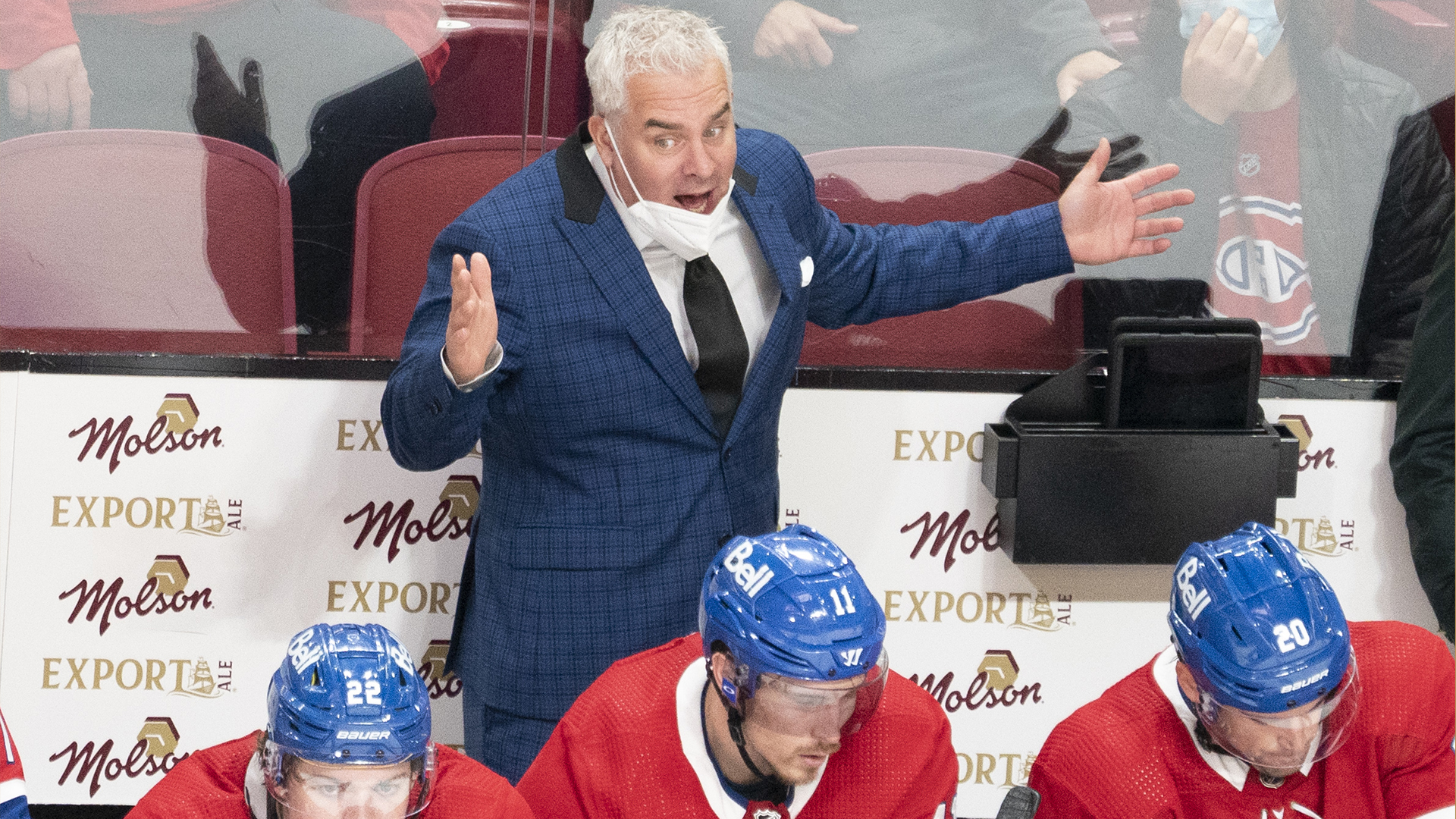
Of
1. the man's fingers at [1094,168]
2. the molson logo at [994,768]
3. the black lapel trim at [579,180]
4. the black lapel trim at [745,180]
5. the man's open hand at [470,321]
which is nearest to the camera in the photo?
the man's open hand at [470,321]

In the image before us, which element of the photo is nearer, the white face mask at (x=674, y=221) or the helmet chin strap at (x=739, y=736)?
the helmet chin strap at (x=739, y=736)

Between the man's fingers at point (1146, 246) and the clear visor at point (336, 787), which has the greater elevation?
the man's fingers at point (1146, 246)

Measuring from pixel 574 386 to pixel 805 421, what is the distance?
0.73 metres

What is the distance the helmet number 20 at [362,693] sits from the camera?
200cm

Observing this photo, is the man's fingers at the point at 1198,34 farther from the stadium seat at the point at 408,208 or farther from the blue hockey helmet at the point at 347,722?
the blue hockey helmet at the point at 347,722

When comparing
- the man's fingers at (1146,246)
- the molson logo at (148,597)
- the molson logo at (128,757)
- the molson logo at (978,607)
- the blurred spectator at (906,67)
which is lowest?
the molson logo at (128,757)

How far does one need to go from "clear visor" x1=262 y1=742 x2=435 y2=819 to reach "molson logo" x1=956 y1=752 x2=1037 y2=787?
1.66m

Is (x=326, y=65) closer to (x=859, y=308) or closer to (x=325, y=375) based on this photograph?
(x=325, y=375)

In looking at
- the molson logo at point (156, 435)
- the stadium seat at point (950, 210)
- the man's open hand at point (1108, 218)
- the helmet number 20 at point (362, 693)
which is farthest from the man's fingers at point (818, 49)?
the helmet number 20 at point (362, 693)

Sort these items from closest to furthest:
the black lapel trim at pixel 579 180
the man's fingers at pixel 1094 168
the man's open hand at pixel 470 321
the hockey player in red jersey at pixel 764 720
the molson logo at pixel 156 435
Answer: the hockey player in red jersey at pixel 764 720, the man's open hand at pixel 470 321, the black lapel trim at pixel 579 180, the man's fingers at pixel 1094 168, the molson logo at pixel 156 435

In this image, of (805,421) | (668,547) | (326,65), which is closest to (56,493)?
(326,65)

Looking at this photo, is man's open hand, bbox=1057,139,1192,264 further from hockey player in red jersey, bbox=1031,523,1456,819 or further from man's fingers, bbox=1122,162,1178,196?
hockey player in red jersey, bbox=1031,523,1456,819

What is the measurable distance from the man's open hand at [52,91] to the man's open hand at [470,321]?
1.32 metres

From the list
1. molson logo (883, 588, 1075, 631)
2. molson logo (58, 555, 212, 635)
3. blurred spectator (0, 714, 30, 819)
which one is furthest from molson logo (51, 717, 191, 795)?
molson logo (883, 588, 1075, 631)
